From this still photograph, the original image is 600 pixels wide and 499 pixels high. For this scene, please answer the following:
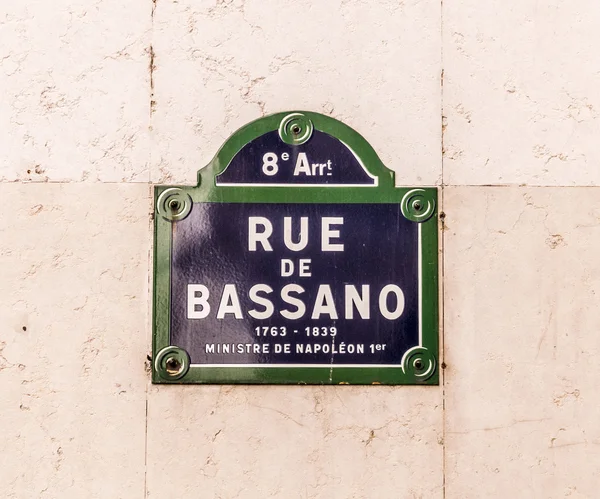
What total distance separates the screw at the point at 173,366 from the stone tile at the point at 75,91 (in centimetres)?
71

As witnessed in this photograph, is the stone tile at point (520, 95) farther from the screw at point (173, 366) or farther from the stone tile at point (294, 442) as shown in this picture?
the screw at point (173, 366)

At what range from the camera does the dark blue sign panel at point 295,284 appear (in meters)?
2.73

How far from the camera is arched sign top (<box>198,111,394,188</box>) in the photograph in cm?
278

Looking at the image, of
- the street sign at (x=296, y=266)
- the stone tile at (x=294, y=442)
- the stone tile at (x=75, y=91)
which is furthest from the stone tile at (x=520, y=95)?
the stone tile at (x=75, y=91)

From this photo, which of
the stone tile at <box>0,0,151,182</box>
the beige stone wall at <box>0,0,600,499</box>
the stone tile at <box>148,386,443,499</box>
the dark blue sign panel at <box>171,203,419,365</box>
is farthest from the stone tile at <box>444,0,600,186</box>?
the stone tile at <box>0,0,151,182</box>

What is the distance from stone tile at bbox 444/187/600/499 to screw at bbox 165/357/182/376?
3.37ft

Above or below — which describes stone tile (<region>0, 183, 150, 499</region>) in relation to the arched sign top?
below

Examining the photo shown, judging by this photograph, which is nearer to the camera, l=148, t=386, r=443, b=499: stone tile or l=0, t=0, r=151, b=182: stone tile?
l=148, t=386, r=443, b=499: stone tile

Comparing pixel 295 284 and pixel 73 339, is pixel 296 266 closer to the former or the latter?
→ pixel 295 284

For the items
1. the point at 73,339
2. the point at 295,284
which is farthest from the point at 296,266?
the point at 73,339

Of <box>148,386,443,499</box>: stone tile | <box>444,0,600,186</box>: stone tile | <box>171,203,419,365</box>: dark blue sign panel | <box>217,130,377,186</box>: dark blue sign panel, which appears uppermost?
<box>444,0,600,186</box>: stone tile

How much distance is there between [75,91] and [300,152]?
92 cm

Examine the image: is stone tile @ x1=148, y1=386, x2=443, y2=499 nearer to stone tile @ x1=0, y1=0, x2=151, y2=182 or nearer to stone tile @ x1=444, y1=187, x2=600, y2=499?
stone tile @ x1=444, y1=187, x2=600, y2=499

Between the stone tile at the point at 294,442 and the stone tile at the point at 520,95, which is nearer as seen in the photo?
the stone tile at the point at 294,442
